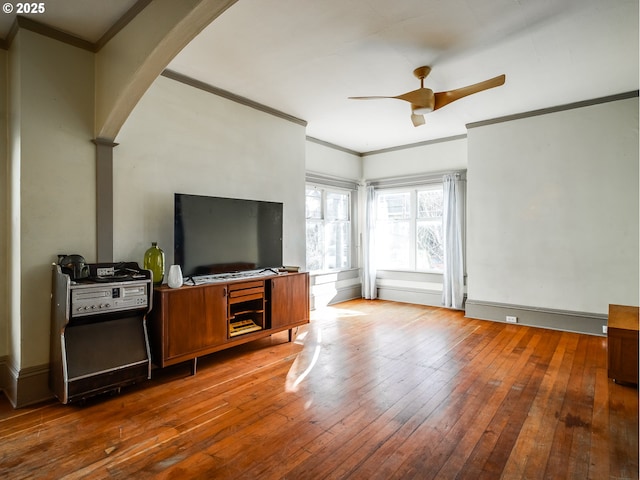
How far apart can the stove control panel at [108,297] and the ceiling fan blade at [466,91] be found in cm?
313

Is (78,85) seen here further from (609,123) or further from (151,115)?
(609,123)

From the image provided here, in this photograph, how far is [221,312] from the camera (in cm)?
329

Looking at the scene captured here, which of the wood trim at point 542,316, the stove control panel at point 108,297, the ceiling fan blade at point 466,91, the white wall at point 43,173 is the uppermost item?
the ceiling fan blade at point 466,91

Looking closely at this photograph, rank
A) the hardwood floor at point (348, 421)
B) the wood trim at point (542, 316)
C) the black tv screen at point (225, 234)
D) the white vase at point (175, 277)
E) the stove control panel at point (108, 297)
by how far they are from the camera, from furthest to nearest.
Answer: the wood trim at point (542, 316)
the black tv screen at point (225, 234)
the white vase at point (175, 277)
the stove control panel at point (108, 297)
the hardwood floor at point (348, 421)

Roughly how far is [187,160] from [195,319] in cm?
164

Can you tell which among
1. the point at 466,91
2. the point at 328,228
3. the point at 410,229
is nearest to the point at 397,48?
the point at 466,91

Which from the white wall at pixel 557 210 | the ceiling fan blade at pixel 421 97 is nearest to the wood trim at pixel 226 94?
the ceiling fan blade at pixel 421 97

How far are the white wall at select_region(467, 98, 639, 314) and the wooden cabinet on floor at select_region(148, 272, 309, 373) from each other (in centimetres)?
289

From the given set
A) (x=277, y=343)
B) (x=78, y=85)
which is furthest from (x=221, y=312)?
(x=78, y=85)

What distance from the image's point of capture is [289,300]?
400cm

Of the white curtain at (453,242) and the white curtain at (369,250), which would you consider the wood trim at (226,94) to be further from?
the white curtain at (453,242)

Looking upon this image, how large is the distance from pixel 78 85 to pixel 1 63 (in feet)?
1.88

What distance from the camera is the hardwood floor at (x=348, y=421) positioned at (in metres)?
1.87

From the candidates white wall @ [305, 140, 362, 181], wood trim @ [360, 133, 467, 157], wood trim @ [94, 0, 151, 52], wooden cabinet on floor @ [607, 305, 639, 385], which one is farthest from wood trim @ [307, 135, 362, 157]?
wooden cabinet on floor @ [607, 305, 639, 385]
